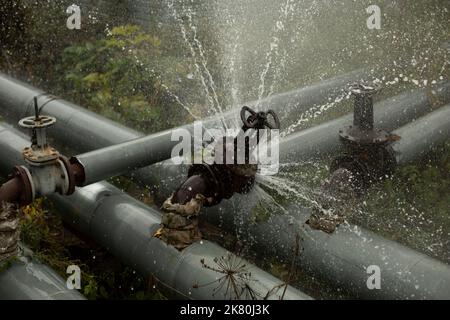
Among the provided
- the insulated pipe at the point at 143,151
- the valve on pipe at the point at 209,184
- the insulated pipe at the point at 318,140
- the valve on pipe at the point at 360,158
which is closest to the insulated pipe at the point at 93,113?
the insulated pipe at the point at 143,151

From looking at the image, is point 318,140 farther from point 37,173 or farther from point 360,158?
point 37,173

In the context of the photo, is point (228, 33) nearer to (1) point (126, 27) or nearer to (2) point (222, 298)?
(1) point (126, 27)

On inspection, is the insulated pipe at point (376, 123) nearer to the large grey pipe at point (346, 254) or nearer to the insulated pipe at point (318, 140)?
the insulated pipe at point (318, 140)

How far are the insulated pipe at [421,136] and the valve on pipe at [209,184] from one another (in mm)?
2066

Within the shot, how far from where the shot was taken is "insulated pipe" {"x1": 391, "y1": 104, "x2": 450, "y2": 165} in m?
6.48

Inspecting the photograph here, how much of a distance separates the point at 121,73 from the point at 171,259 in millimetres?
5896

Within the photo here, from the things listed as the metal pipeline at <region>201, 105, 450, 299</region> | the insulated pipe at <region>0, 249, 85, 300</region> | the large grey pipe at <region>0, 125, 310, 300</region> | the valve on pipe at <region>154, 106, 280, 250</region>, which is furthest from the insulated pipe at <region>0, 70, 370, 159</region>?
the insulated pipe at <region>0, 249, 85, 300</region>

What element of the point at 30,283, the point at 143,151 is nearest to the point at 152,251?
the point at 30,283

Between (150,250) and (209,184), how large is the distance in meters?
0.79

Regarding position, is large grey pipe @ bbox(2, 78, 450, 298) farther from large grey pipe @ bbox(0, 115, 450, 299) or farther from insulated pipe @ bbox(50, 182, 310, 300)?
insulated pipe @ bbox(50, 182, 310, 300)

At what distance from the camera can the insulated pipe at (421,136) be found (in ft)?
21.3

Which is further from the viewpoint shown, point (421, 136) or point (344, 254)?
point (421, 136)

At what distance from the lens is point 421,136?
676 centimetres

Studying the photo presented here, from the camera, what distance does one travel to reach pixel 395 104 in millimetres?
7676
